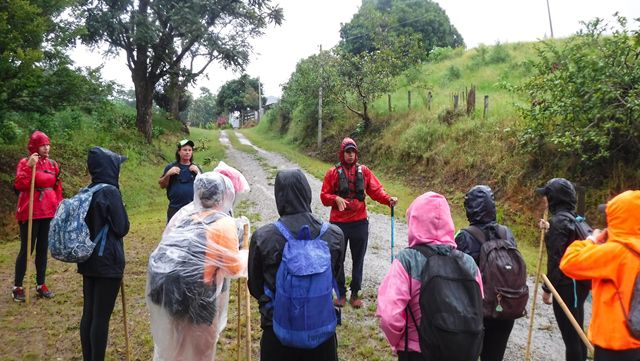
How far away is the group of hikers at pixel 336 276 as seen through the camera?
2514 millimetres

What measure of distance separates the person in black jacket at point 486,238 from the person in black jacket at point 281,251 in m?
1.04

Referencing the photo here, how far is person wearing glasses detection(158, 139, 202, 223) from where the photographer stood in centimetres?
532

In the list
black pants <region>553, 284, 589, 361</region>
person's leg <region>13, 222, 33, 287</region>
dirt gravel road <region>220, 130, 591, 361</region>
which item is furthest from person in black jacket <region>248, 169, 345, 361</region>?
person's leg <region>13, 222, 33, 287</region>

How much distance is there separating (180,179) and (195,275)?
2.63m

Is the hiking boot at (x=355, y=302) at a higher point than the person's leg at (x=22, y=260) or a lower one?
lower

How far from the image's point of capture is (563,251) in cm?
363

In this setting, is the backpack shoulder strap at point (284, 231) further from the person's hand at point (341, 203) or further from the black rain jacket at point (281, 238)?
the person's hand at point (341, 203)

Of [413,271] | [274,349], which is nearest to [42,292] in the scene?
[274,349]

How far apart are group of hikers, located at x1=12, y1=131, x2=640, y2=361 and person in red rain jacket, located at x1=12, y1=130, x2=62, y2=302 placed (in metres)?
2.31

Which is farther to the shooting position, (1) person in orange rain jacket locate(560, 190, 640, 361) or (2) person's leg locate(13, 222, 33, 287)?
(2) person's leg locate(13, 222, 33, 287)

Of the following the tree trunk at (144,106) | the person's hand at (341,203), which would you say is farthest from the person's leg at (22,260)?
the tree trunk at (144,106)

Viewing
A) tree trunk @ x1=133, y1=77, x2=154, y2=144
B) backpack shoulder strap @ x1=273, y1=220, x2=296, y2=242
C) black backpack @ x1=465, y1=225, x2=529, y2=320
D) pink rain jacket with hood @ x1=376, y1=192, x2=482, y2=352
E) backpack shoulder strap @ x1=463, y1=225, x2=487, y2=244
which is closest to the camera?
pink rain jacket with hood @ x1=376, y1=192, x2=482, y2=352

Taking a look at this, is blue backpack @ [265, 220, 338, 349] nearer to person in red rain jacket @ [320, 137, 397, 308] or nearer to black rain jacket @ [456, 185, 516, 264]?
black rain jacket @ [456, 185, 516, 264]

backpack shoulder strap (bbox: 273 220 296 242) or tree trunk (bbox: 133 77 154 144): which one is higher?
tree trunk (bbox: 133 77 154 144)
